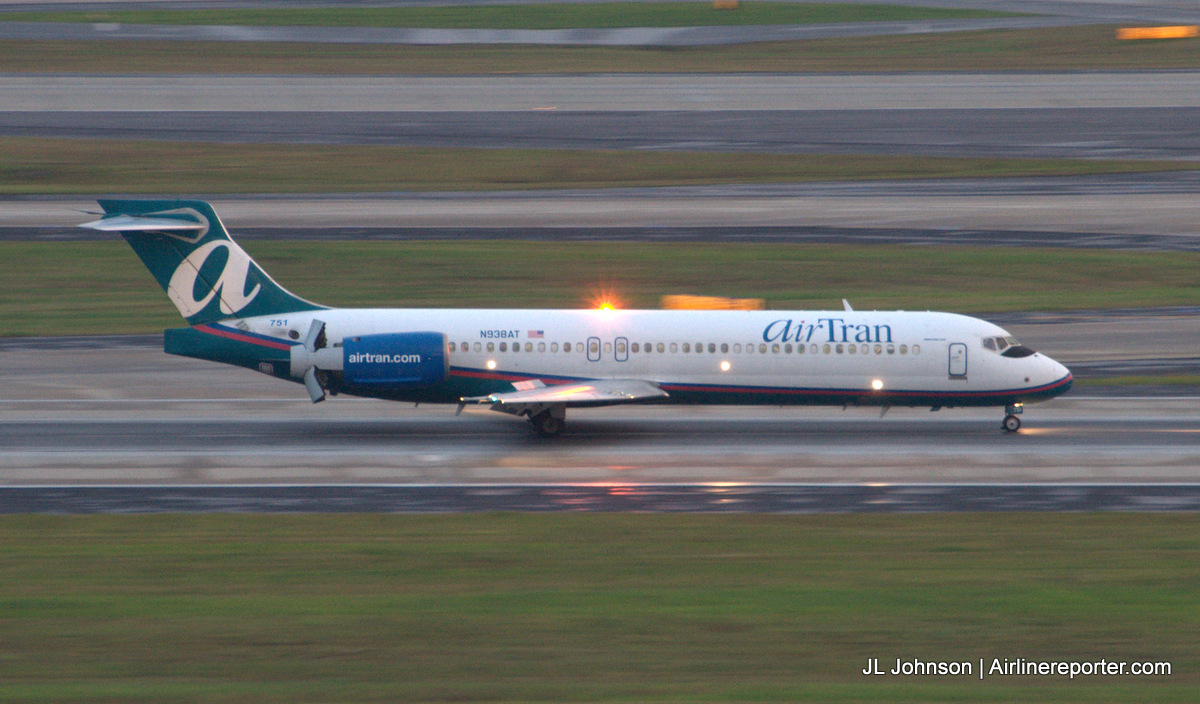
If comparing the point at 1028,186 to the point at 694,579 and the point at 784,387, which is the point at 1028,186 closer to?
the point at 784,387

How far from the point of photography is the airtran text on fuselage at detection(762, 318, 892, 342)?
3231 centimetres

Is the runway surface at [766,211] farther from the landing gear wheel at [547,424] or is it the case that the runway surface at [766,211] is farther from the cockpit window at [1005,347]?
the landing gear wheel at [547,424]

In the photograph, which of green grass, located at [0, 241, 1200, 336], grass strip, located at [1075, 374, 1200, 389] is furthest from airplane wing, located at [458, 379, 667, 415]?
grass strip, located at [1075, 374, 1200, 389]

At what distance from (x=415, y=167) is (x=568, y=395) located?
40469 mm

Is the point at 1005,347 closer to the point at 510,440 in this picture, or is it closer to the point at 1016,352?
the point at 1016,352

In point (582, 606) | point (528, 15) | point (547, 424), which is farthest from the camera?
point (528, 15)

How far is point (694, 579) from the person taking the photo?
1983 centimetres

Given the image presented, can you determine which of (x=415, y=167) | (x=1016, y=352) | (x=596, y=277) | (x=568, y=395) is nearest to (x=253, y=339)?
(x=568, y=395)

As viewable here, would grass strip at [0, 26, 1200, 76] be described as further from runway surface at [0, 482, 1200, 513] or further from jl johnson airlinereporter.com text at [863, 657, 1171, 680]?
jl johnson airlinereporter.com text at [863, 657, 1171, 680]

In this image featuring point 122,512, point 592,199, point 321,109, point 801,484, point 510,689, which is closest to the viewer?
point 510,689

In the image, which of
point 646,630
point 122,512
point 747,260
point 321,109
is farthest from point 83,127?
point 646,630

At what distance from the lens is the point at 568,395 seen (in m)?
30.9

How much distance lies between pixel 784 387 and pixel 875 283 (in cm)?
1833

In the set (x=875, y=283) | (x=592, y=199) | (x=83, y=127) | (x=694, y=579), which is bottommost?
(x=694, y=579)
